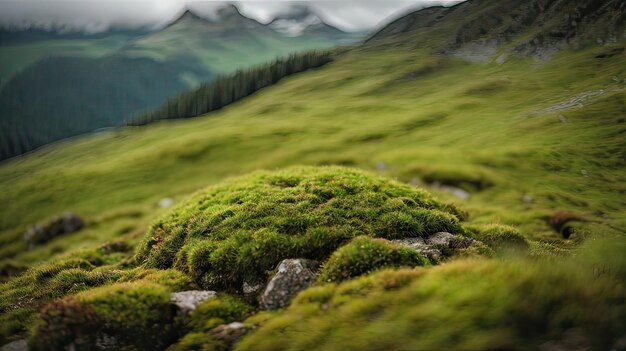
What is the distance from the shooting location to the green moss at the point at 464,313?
575 cm

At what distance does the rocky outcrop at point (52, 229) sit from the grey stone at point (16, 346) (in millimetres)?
55079

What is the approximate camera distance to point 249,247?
10.6 metres

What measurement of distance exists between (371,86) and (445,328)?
131024mm

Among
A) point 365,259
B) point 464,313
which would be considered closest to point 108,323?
point 365,259

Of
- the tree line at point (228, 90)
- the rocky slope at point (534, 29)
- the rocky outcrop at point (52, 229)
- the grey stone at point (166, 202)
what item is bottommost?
the rocky outcrop at point (52, 229)

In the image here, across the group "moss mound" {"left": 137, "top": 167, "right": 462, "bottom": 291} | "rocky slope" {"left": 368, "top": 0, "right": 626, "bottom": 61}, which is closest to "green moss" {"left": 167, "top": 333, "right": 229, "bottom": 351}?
"moss mound" {"left": 137, "top": 167, "right": 462, "bottom": 291}

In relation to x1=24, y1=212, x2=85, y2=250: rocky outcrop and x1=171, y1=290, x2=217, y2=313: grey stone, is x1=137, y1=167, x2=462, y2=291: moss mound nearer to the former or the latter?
x1=171, y1=290, x2=217, y2=313: grey stone

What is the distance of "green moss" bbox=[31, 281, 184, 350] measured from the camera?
7.45 m

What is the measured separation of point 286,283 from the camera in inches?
360

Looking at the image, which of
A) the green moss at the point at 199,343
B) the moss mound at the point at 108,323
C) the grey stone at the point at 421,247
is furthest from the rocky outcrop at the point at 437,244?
the moss mound at the point at 108,323

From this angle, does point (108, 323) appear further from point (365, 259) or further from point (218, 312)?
point (365, 259)

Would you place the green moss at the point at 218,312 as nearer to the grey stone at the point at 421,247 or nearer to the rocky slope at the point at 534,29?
the grey stone at the point at 421,247

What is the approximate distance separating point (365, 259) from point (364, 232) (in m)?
2.59

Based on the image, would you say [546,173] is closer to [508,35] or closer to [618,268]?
[618,268]
